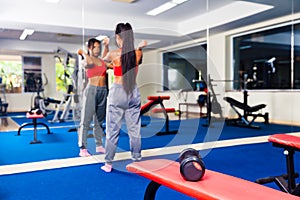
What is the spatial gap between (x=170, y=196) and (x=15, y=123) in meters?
3.17

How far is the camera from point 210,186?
105 centimetres

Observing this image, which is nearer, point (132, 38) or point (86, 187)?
point (86, 187)

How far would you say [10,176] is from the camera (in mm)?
2193

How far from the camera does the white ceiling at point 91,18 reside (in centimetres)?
370

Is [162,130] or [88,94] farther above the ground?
[88,94]

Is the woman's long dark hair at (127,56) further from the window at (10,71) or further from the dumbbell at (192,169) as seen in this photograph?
the window at (10,71)

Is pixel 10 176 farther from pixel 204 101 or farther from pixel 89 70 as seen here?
pixel 204 101

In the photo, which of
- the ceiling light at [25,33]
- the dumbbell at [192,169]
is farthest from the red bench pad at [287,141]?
the ceiling light at [25,33]

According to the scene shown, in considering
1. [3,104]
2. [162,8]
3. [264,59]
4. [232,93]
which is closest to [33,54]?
[3,104]

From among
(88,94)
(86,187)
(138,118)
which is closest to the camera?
(86,187)

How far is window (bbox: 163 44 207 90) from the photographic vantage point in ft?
12.9

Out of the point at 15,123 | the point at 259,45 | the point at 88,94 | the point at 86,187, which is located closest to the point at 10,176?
→ the point at 86,187

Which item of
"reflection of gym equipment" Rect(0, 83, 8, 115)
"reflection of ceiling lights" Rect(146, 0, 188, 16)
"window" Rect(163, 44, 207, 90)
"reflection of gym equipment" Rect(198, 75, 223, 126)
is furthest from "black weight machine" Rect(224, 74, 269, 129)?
"reflection of gym equipment" Rect(0, 83, 8, 115)

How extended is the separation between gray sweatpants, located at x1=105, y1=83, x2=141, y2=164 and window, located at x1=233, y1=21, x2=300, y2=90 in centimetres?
392
